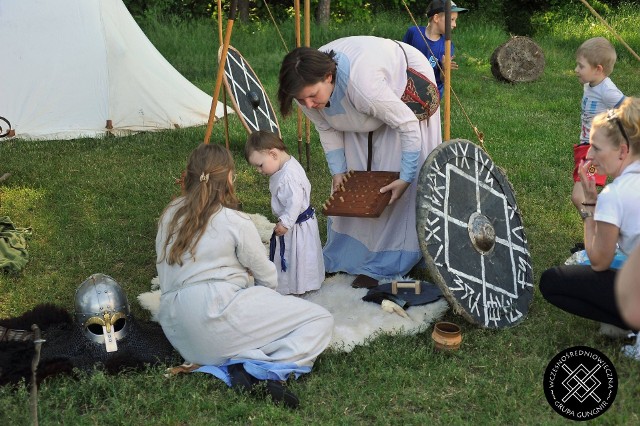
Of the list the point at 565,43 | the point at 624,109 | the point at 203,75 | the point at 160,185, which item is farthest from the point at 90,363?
the point at 565,43

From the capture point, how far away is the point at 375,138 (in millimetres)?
4523

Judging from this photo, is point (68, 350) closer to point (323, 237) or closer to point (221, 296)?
point (221, 296)

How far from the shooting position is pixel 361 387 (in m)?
3.48

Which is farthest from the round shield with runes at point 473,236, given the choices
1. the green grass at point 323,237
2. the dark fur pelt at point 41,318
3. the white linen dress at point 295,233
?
the dark fur pelt at point 41,318

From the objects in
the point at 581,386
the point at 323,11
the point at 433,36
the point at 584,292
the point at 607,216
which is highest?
the point at 433,36

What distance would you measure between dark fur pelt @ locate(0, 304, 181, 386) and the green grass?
0.28 feet

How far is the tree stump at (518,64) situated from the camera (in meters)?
10.9

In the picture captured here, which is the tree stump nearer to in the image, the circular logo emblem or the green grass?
the green grass

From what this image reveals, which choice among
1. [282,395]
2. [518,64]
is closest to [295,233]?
[282,395]

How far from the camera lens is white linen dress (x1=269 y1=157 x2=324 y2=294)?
14.1ft

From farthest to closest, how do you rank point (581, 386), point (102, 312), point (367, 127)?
point (367, 127), point (102, 312), point (581, 386)

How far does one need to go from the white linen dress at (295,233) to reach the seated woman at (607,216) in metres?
1.35

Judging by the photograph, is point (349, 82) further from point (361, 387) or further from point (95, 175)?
point (95, 175)

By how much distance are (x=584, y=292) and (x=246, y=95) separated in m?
3.79
